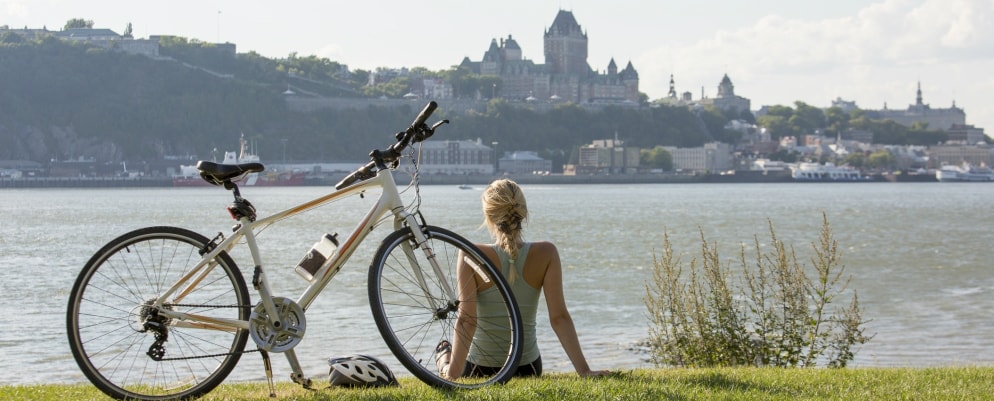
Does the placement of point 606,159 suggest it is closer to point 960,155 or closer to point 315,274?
point 960,155

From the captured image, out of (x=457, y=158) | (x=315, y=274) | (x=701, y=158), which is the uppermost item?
(x=315, y=274)

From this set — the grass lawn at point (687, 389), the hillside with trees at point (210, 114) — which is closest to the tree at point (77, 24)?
the hillside with trees at point (210, 114)

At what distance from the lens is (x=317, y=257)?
15.2ft

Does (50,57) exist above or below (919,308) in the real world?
above

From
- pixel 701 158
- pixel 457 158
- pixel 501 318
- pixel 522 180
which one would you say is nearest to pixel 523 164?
pixel 457 158

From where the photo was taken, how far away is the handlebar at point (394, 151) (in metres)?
4.67

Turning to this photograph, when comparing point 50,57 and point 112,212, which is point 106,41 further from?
point 112,212

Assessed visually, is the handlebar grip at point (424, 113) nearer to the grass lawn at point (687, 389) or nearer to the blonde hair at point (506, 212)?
the blonde hair at point (506, 212)

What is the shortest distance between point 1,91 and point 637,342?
130628 mm

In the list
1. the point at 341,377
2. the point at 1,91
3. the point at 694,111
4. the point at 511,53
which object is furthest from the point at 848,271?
the point at 511,53

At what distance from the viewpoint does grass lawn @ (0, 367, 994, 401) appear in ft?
14.9

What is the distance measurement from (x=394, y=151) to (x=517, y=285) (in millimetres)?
731

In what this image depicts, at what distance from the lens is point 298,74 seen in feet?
511

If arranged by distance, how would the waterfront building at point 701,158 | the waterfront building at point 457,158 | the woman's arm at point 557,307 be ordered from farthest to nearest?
the waterfront building at point 701,158, the waterfront building at point 457,158, the woman's arm at point 557,307
